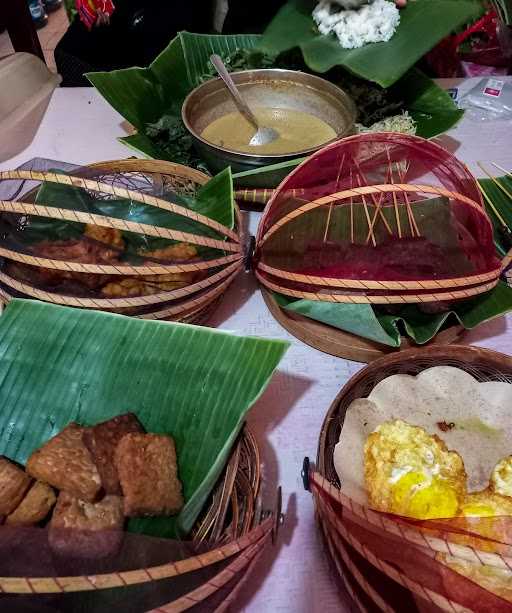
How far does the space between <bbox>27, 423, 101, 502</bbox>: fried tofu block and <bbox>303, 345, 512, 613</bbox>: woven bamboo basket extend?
14.0 inches

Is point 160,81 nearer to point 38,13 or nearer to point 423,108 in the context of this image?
point 423,108

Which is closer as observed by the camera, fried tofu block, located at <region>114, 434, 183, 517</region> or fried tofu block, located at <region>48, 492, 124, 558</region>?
fried tofu block, located at <region>48, 492, 124, 558</region>

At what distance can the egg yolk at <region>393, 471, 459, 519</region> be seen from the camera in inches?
31.7

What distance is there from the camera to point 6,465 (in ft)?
2.83

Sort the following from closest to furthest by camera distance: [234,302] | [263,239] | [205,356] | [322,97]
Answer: [205,356] < [263,239] < [234,302] < [322,97]

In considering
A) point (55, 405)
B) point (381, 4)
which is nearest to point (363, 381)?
point (55, 405)

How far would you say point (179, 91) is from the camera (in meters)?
1.88

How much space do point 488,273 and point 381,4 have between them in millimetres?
1160

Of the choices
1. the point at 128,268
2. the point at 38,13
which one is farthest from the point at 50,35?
the point at 128,268

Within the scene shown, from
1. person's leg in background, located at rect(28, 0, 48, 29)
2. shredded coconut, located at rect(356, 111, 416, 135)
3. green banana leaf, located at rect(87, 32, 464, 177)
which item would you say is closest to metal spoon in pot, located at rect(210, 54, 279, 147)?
green banana leaf, located at rect(87, 32, 464, 177)

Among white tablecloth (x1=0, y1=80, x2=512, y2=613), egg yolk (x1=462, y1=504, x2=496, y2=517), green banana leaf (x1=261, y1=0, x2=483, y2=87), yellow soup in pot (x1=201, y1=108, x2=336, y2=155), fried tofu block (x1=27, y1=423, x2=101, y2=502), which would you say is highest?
green banana leaf (x1=261, y1=0, x2=483, y2=87)

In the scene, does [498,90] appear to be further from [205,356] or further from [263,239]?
[205,356]

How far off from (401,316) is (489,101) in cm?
122

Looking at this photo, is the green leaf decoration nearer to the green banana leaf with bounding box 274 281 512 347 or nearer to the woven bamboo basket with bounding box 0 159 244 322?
the woven bamboo basket with bounding box 0 159 244 322
